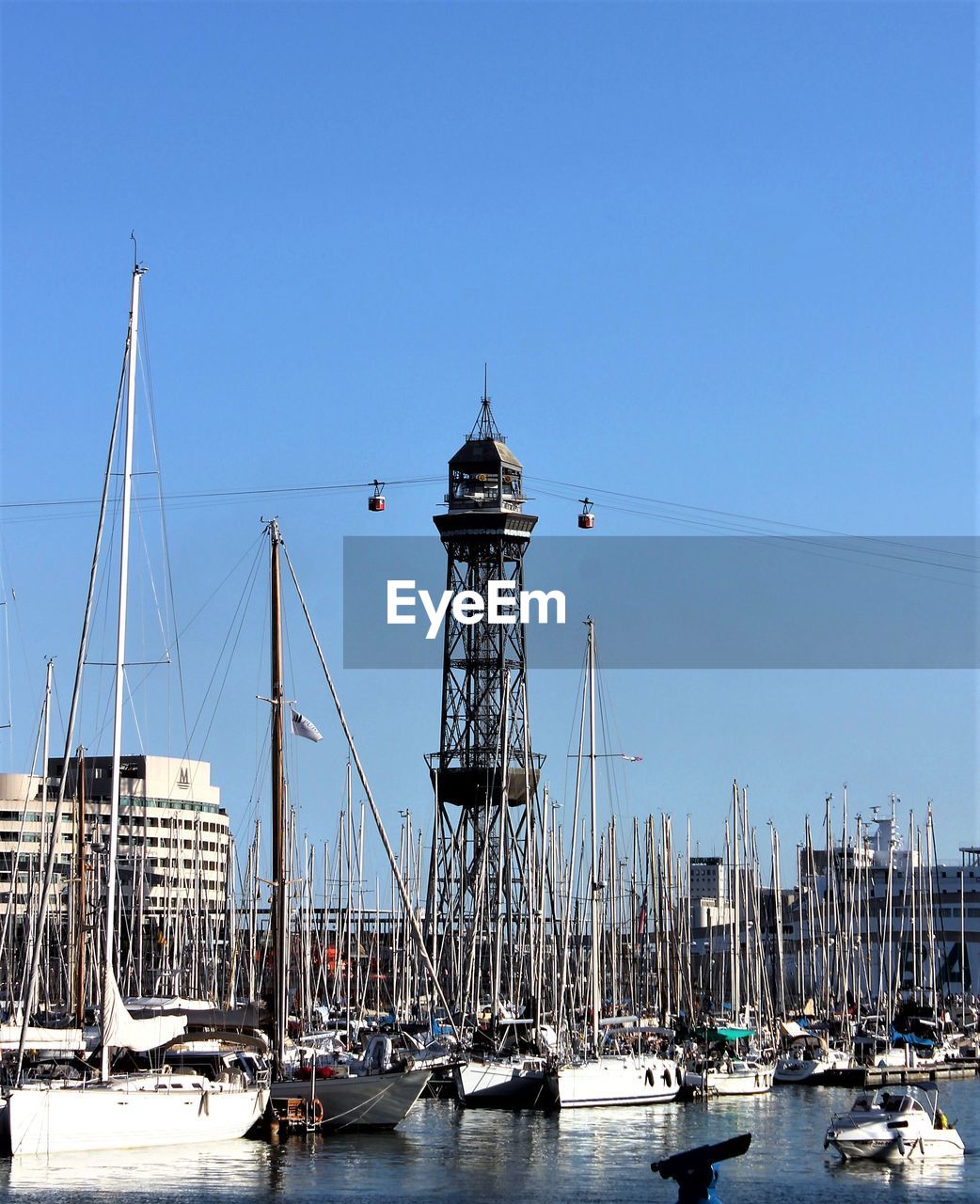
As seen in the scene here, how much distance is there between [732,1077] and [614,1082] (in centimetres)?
1375

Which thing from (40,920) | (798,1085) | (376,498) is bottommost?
(798,1085)

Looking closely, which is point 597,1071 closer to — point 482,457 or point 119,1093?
point 119,1093

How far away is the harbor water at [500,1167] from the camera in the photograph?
48.1 meters

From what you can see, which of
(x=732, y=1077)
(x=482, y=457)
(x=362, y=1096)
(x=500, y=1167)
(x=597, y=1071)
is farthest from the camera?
(x=482, y=457)

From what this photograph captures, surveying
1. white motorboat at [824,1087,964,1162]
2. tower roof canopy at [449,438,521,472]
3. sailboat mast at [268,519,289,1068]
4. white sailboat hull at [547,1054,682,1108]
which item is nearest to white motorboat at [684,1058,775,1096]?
white sailboat hull at [547,1054,682,1108]

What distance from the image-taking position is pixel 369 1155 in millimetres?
56844

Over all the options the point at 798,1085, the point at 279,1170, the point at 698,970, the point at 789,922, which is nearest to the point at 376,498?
the point at 798,1085

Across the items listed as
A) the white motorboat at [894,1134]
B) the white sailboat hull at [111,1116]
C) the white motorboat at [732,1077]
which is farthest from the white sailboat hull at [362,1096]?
the white motorboat at [732,1077]

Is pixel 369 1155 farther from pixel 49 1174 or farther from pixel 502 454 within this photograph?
pixel 502 454

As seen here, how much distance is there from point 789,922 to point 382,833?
13297 centimetres

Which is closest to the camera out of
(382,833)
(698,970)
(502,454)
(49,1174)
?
(49,1174)

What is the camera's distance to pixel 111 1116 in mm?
49125

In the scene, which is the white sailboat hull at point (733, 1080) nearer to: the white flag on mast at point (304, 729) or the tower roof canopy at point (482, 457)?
the white flag on mast at point (304, 729)

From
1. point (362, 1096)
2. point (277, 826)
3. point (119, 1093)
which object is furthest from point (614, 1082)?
point (119, 1093)
